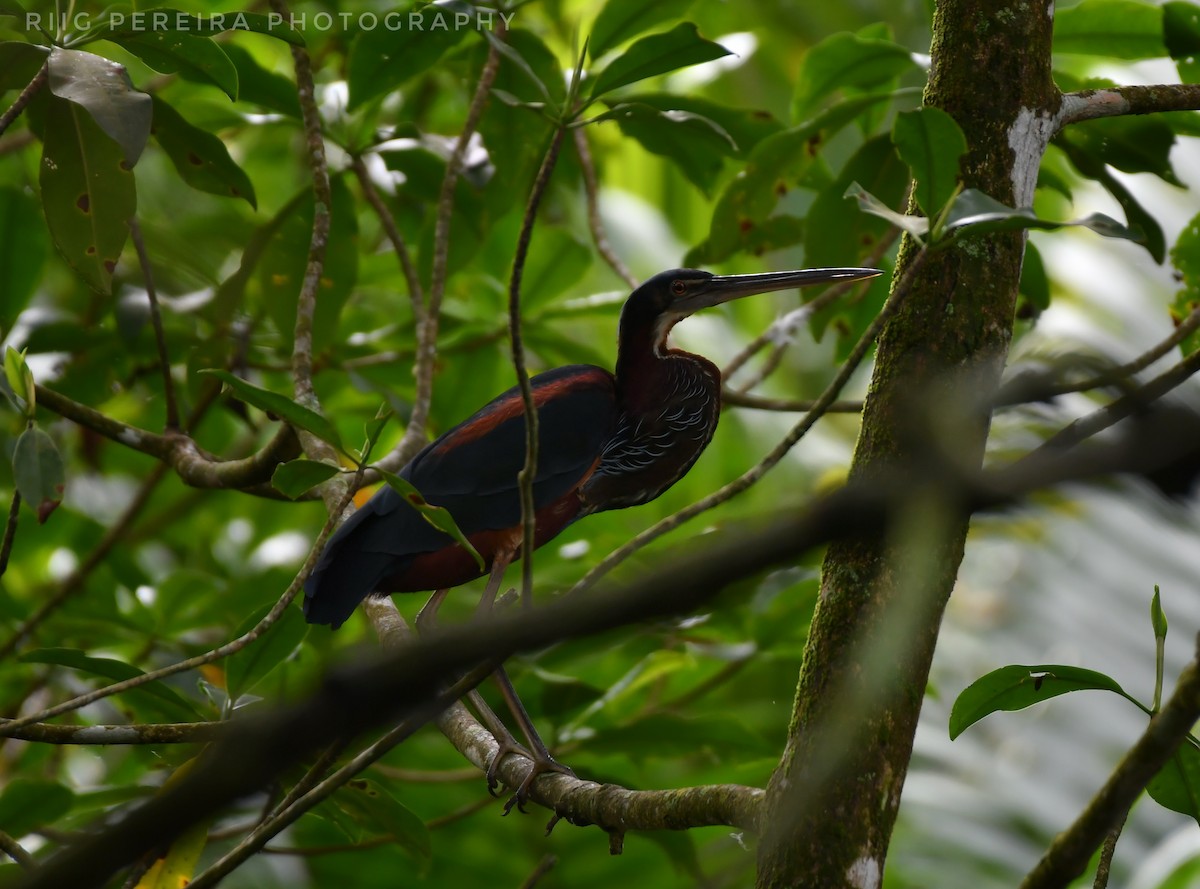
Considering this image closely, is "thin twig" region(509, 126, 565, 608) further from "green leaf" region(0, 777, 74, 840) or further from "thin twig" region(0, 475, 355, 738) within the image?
"green leaf" region(0, 777, 74, 840)

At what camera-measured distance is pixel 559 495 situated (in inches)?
95.0

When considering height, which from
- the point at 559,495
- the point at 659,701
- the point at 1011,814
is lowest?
the point at 1011,814

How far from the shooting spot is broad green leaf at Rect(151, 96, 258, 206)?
254cm

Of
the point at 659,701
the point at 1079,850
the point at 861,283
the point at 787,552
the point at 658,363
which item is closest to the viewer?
the point at 787,552

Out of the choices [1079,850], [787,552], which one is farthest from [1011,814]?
[787,552]

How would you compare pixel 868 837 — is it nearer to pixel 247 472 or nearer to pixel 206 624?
pixel 247 472

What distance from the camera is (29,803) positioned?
96.1 inches

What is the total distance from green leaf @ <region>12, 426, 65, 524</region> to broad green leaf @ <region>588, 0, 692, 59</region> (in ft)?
4.48

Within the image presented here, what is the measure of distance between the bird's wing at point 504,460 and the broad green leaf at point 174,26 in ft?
2.71

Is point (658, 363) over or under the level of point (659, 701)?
over

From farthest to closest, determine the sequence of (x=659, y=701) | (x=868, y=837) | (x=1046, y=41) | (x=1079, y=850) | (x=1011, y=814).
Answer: (x=1011, y=814)
(x=659, y=701)
(x=1046, y=41)
(x=868, y=837)
(x=1079, y=850)

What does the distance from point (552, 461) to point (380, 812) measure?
0.75m

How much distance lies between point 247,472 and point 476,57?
4.15 feet

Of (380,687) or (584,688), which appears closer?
(380,687)
